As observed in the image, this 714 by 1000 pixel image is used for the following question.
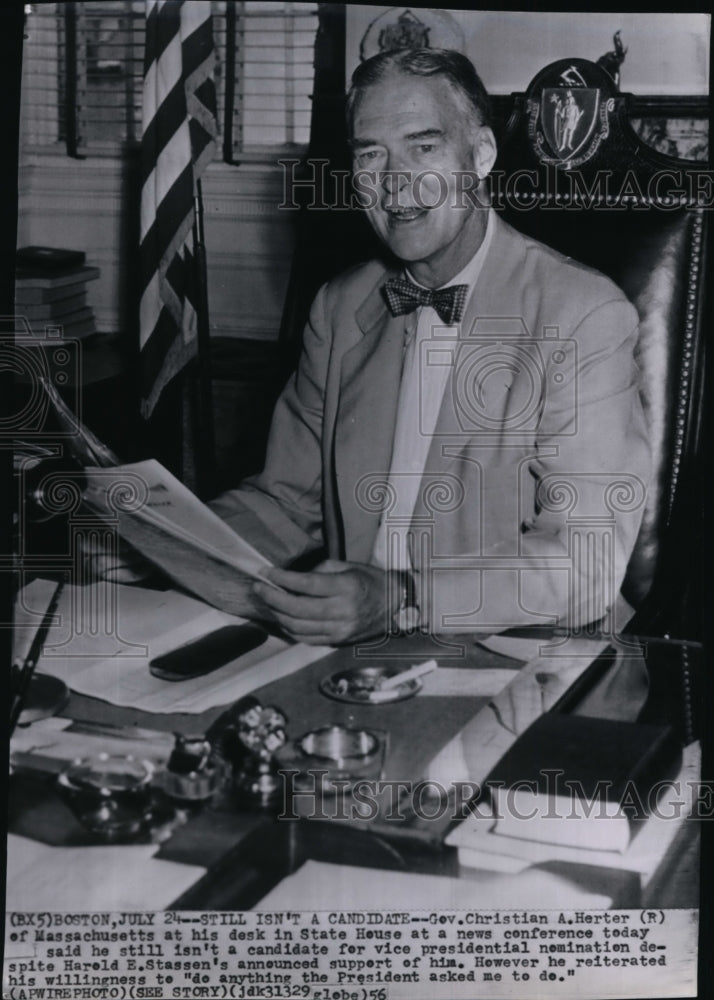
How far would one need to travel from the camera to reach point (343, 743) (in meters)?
1.54

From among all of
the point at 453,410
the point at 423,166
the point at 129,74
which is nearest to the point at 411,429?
the point at 453,410

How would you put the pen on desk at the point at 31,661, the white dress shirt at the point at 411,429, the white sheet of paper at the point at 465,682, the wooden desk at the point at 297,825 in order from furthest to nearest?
1. the white dress shirt at the point at 411,429
2. the pen on desk at the point at 31,661
3. the white sheet of paper at the point at 465,682
4. the wooden desk at the point at 297,825

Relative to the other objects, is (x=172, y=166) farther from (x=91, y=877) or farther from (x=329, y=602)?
(x=91, y=877)

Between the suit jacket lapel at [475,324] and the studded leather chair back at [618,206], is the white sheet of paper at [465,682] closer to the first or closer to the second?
the suit jacket lapel at [475,324]

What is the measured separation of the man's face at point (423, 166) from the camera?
5.63ft

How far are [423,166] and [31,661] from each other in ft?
3.21

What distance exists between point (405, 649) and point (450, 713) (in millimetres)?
187

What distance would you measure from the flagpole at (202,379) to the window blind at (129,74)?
14cm

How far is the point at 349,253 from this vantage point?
1.78 meters

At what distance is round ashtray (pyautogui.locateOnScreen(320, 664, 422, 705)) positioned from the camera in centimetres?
155

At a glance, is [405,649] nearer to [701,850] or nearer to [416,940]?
[416,940]

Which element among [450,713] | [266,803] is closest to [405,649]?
[450,713]

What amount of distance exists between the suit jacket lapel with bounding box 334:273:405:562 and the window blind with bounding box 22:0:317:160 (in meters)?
0.32

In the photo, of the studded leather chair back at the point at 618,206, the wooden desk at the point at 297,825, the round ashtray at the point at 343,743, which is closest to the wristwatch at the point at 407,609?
the wooden desk at the point at 297,825
